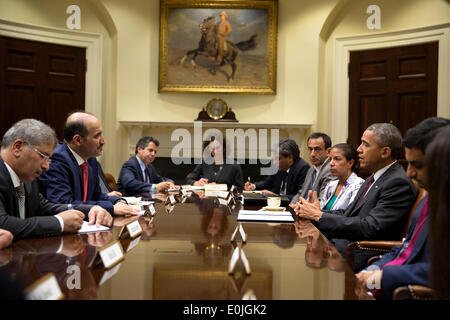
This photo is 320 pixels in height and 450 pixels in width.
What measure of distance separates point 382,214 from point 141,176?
358 centimetres

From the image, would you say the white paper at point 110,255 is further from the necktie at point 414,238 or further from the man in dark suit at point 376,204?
the man in dark suit at point 376,204

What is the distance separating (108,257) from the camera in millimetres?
1567

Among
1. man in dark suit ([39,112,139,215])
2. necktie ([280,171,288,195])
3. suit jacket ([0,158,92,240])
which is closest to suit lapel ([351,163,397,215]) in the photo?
man in dark suit ([39,112,139,215])

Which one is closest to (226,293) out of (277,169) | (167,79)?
(277,169)

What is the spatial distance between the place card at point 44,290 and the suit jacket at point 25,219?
871 millimetres

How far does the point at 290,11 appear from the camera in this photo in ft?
26.9

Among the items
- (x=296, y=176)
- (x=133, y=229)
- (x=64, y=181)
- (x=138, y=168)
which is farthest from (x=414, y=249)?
(x=138, y=168)

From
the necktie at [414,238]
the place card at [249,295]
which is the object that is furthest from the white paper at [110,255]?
the necktie at [414,238]

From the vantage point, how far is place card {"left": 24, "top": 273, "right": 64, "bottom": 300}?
114 centimetres

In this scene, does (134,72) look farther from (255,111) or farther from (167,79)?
(255,111)

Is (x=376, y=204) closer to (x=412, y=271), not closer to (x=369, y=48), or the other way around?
(x=412, y=271)

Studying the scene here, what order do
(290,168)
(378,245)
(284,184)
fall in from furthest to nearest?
(284,184) → (290,168) → (378,245)

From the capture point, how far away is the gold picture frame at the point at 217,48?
26.9 feet
